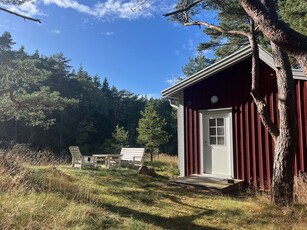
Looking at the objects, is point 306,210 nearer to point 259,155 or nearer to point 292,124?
point 292,124

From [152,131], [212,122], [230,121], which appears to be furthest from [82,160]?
[152,131]

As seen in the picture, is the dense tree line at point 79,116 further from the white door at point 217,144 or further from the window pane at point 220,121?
the window pane at point 220,121

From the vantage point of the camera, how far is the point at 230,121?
7.41 metres

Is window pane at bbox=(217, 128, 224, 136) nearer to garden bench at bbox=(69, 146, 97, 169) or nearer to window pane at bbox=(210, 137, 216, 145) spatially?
window pane at bbox=(210, 137, 216, 145)

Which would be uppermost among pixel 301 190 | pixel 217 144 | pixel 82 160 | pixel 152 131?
pixel 152 131

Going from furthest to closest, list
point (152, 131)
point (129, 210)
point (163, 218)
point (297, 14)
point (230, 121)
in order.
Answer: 1. point (152, 131)
2. point (297, 14)
3. point (230, 121)
4. point (129, 210)
5. point (163, 218)

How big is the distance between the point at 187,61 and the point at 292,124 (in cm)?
3365

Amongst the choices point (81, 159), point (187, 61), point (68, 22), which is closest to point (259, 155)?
point (81, 159)

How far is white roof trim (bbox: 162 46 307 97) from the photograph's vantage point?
644 centimetres

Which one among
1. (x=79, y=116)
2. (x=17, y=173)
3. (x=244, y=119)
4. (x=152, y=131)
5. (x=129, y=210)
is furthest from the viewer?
(x=79, y=116)

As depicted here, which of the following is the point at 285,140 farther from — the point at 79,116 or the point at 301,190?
the point at 79,116

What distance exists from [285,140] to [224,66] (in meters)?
3.13

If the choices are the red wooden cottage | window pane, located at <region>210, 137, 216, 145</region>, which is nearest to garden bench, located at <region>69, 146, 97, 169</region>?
the red wooden cottage

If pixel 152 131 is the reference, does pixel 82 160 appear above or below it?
below
